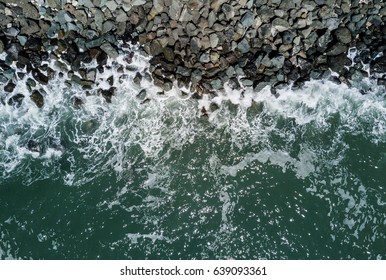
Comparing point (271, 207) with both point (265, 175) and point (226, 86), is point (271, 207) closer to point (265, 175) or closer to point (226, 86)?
point (265, 175)

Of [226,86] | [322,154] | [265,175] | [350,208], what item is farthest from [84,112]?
[350,208]

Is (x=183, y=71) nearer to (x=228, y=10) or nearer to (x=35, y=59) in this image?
(x=228, y=10)

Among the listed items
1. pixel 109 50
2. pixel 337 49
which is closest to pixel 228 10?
pixel 337 49

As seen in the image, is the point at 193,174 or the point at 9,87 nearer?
the point at 193,174

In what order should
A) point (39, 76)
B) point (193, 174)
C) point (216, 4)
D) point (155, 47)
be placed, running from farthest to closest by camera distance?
point (39, 76) < point (155, 47) < point (193, 174) < point (216, 4)

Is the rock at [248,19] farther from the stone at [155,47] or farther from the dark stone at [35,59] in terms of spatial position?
the dark stone at [35,59]

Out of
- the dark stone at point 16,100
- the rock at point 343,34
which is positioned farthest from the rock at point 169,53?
the rock at point 343,34
